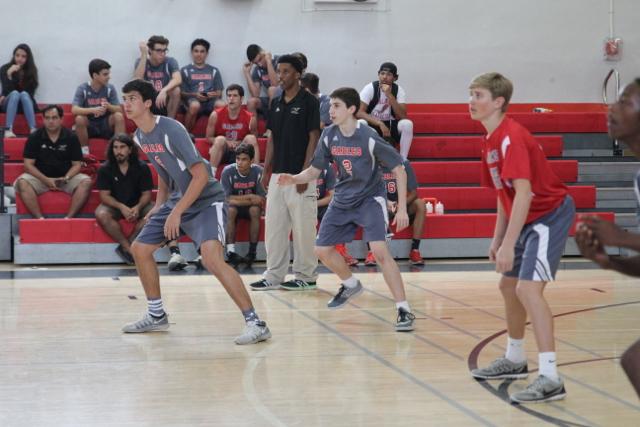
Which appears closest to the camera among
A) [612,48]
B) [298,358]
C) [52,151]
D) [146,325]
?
[298,358]

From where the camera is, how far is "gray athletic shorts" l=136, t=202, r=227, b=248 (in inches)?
235

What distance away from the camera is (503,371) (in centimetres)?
498

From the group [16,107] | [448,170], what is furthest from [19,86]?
[448,170]

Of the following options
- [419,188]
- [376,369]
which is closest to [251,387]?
[376,369]

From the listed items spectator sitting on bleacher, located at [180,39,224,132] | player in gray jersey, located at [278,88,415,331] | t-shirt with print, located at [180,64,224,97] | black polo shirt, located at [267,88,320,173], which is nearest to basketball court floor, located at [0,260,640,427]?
player in gray jersey, located at [278,88,415,331]

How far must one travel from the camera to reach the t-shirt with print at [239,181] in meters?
10.4

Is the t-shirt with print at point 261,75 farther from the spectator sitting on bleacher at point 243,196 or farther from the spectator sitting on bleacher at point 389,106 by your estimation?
the spectator sitting on bleacher at point 243,196

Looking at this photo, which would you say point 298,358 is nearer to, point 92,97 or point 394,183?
point 394,183

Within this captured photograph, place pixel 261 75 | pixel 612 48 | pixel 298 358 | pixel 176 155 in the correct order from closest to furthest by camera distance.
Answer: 1. pixel 298 358
2. pixel 176 155
3. pixel 261 75
4. pixel 612 48

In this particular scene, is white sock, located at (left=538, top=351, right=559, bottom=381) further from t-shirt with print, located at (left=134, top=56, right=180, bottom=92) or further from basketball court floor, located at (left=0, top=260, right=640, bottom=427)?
t-shirt with print, located at (left=134, top=56, right=180, bottom=92)

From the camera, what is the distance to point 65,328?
6512 mm

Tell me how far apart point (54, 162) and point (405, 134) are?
13.8ft

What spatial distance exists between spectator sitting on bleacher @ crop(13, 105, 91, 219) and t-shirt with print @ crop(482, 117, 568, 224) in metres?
6.91

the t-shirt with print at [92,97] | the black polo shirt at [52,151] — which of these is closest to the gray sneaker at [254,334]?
the black polo shirt at [52,151]
